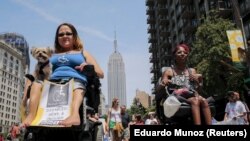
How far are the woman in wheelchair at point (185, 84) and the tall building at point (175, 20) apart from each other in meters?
32.0

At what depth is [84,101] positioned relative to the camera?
3.42 metres

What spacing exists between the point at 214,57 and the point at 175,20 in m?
39.5

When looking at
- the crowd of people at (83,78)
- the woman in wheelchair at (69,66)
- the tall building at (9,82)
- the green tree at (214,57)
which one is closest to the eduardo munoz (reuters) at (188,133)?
the crowd of people at (83,78)

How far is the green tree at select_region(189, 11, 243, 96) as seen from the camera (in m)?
24.1

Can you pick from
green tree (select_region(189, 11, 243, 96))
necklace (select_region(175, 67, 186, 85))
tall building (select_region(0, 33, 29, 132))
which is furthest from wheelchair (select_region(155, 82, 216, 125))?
tall building (select_region(0, 33, 29, 132))

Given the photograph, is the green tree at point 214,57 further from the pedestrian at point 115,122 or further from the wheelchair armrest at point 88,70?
the wheelchair armrest at point 88,70

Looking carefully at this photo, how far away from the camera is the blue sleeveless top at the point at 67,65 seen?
3619mm

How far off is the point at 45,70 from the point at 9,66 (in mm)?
145240

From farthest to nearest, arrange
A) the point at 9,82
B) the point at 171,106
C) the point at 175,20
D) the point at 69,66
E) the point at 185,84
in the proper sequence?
the point at 9,82, the point at 175,20, the point at 185,84, the point at 171,106, the point at 69,66

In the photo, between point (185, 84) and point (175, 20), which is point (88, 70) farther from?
point (175, 20)

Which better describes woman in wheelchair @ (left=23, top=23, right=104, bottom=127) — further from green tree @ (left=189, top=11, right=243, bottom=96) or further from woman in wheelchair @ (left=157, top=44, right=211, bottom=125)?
green tree @ (left=189, top=11, right=243, bottom=96)

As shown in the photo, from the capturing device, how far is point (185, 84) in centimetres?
474

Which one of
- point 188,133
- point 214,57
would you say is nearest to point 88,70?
point 188,133

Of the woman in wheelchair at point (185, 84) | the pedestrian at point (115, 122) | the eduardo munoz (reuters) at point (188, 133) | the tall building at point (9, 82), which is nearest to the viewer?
the eduardo munoz (reuters) at point (188, 133)
